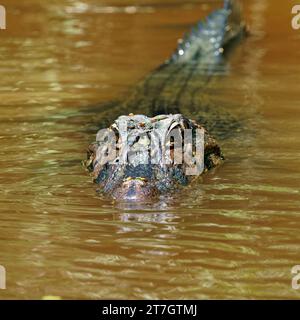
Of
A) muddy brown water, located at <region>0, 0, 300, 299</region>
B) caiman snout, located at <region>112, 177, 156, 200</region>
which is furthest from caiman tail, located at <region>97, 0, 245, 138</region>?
caiman snout, located at <region>112, 177, 156, 200</region>

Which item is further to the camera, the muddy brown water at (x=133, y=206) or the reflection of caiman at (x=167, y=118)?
the reflection of caiman at (x=167, y=118)

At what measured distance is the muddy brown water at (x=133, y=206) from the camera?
491 cm

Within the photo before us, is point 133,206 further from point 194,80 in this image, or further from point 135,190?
point 194,80

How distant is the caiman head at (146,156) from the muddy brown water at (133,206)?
131mm

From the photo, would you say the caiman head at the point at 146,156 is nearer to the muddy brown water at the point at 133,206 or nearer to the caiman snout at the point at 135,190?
the caiman snout at the point at 135,190

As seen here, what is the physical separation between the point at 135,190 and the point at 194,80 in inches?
187

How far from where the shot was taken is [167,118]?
6625 millimetres

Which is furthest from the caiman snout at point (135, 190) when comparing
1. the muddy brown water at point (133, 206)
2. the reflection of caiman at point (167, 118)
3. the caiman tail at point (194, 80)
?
the caiman tail at point (194, 80)

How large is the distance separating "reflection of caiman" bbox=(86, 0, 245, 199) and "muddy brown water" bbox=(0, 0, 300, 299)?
16 centimetres

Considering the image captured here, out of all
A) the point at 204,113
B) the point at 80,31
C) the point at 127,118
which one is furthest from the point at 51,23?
the point at 127,118

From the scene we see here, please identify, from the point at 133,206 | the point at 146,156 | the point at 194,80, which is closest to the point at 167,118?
the point at 146,156

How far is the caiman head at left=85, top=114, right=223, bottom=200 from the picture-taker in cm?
615

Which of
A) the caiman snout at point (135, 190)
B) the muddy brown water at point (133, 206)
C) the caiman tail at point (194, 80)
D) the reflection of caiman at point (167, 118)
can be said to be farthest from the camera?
the caiman tail at point (194, 80)

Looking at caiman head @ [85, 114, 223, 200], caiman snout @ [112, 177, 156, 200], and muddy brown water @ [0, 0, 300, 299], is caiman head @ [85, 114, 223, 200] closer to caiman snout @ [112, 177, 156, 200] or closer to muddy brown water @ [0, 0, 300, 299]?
caiman snout @ [112, 177, 156, 200]
